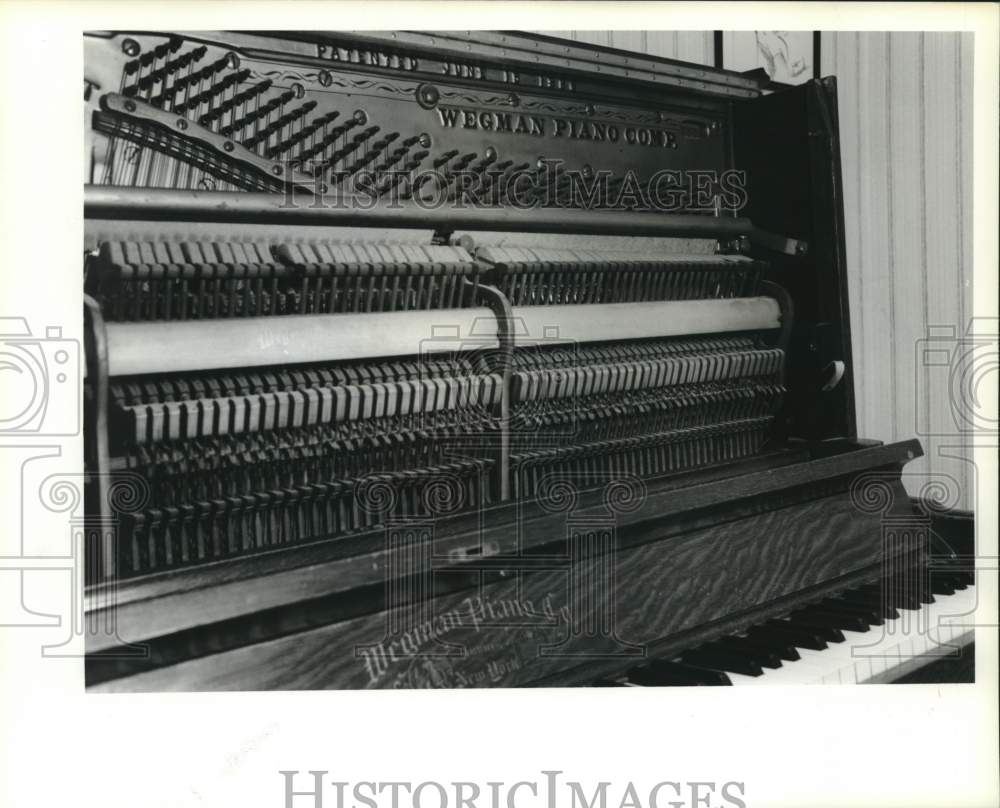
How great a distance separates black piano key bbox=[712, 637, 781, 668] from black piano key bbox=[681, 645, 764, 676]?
0.01 meters

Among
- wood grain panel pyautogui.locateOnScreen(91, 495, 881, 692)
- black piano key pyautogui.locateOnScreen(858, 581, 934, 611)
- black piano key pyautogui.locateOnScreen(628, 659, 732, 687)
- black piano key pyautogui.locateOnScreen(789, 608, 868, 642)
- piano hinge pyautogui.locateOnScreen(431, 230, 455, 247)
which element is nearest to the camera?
wood grain panel pyautogui.locateOnScreen(91, 495, 881, 692)

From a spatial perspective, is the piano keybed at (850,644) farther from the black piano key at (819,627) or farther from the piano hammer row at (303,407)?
the piano hammer row at (303,407)

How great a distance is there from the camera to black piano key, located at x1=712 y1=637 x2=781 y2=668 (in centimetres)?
196

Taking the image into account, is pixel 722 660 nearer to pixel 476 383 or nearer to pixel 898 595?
pixel 898 595

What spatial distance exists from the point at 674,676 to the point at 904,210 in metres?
1.50

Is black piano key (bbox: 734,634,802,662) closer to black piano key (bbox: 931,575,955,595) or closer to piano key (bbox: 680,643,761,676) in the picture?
piano key (bbox: 680,643,761,676)

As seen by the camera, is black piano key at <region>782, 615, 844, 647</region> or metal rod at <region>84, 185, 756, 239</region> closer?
metal rod at <region>84, 185, 756, 239</region>

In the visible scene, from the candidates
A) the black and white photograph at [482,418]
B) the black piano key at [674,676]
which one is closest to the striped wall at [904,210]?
the black and white photograph at [482,418]

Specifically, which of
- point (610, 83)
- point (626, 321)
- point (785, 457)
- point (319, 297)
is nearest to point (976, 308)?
point (785, 457)

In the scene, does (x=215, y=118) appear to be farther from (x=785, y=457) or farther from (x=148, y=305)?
(x=785, y=457)

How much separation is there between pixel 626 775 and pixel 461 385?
89 centimetres

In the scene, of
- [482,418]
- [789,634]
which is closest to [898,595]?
[789,634]

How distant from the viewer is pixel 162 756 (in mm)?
1705

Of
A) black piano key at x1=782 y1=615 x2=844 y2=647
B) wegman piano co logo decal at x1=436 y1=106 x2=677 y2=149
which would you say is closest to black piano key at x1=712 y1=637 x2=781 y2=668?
black piano key at x1=782 y1=615 x2=844 y2=647
